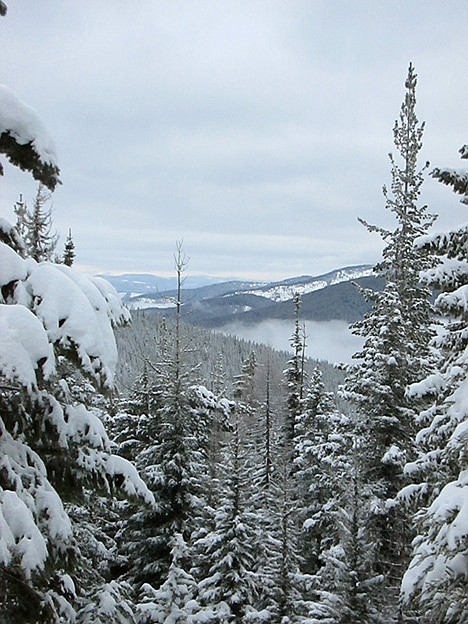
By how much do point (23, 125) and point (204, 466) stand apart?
1378 centimetres

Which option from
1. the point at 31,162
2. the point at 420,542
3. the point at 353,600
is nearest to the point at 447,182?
the point at 420,542

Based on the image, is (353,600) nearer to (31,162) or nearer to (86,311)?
(86,311)

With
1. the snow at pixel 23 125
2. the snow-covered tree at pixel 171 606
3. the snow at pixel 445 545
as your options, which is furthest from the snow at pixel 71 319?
the snow-covered tree at pixel 171 606

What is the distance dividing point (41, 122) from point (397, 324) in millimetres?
12488

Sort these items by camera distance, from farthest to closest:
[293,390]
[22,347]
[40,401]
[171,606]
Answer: [293,390] → [171,606] → [40,401] → [22,347]

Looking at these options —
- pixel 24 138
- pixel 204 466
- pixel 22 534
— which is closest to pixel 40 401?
pixel 22 534

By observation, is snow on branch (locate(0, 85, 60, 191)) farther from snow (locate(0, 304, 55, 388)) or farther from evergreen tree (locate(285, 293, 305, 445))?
evergreen tree (locate(285, 293, 305, 445))

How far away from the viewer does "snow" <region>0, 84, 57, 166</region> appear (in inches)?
147

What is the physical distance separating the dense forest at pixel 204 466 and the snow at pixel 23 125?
15 mm

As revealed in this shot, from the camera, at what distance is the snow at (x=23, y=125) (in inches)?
147

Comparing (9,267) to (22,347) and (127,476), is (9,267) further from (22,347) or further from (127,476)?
(127,476)

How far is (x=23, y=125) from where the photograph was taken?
3.76m

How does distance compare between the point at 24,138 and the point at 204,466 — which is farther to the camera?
the point at 204,466

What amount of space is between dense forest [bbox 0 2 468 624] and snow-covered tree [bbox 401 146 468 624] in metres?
0.03
